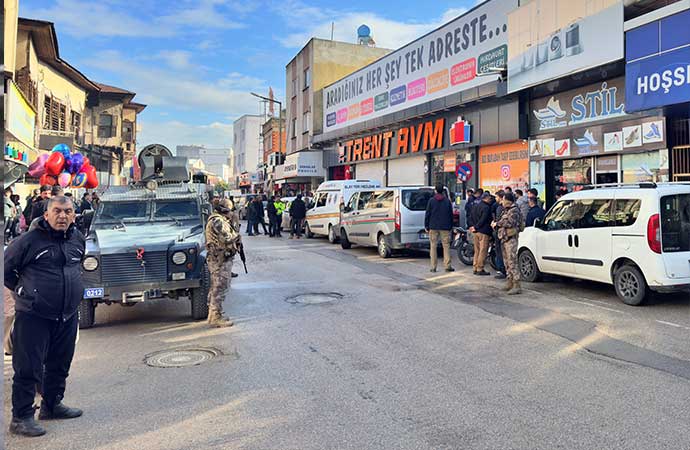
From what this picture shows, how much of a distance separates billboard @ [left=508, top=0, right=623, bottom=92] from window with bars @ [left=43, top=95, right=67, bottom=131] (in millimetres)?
23435

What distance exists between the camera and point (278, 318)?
25.8 ft

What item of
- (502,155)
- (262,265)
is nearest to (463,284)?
(262,265)

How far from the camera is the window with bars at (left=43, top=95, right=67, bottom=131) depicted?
28405 millimetres


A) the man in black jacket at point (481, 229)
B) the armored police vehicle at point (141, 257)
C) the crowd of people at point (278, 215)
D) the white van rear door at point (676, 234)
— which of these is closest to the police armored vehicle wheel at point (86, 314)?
the armored police vehicle at point (141, 257)

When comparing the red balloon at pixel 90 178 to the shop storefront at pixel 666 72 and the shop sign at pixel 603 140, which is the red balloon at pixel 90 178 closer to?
the shop sign at pixel 603 140

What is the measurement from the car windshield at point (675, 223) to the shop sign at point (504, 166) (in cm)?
1010

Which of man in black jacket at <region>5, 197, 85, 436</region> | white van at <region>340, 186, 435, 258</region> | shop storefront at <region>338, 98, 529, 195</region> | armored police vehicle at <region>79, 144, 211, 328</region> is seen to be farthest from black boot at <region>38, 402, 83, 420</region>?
shop storefront at <region>338, 98, 529, 195</region>

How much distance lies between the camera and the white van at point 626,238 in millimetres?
7863

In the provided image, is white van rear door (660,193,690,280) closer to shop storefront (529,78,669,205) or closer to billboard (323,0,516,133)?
shop storefront (529,78,669,205)

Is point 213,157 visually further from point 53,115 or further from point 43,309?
point 43,309

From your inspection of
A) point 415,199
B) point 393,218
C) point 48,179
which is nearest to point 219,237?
point 393,218

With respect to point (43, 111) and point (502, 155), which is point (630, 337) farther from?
point (43, 111)

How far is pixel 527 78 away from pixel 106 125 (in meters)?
37.4

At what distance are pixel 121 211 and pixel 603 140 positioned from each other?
12500mm
